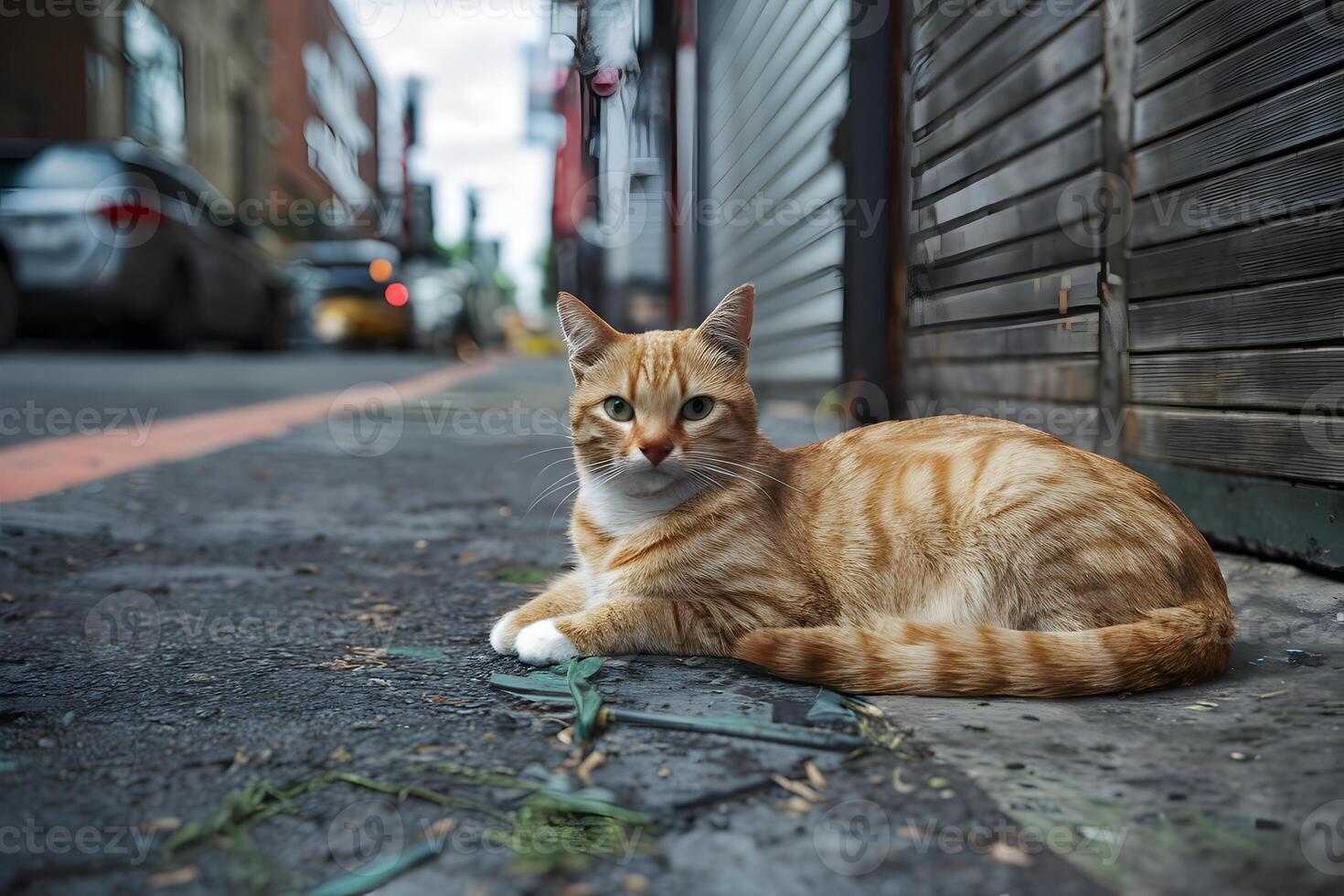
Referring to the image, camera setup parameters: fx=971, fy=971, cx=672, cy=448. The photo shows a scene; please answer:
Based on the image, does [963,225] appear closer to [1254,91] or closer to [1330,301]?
[1254,91]

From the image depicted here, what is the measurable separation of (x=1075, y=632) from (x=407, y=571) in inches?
76.7

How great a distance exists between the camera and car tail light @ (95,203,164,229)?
31.2ft

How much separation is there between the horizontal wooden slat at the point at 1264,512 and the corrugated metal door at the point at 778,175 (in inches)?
93.5

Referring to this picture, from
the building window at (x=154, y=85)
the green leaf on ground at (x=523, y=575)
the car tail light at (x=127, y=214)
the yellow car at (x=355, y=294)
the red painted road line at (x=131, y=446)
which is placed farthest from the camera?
the building window at (x=154, y=85)

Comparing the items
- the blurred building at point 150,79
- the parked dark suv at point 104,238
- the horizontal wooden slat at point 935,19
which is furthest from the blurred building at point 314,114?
the horizontal wooden slat at point 935,19

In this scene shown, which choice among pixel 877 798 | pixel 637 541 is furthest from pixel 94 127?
pixel 877 798

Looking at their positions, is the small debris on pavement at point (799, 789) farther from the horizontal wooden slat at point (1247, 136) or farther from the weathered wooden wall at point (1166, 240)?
the horizontal wooden slat at point (1247, 136)

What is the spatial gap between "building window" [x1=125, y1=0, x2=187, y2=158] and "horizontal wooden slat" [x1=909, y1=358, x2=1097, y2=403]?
18.9 meters

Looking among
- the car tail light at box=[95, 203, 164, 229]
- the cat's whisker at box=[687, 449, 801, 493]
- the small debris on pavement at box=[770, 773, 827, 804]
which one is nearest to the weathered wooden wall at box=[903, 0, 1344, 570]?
the cat's whisker at box=[687, 449, 801, 493]

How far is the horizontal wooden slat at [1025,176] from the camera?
325 centimetres

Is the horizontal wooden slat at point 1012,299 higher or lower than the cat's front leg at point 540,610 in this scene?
higher

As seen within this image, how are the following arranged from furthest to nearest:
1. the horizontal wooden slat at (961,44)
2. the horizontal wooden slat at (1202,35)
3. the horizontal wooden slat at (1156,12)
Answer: the horizontal wooden slat at (961,44) → the horizontal wooden slat at (1156,12) → the horizontal wooden slat at (1202,35)

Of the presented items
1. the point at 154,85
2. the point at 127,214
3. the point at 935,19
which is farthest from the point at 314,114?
the point at 935,19

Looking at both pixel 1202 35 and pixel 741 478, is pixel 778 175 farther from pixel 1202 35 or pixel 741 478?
pixel 741 478
